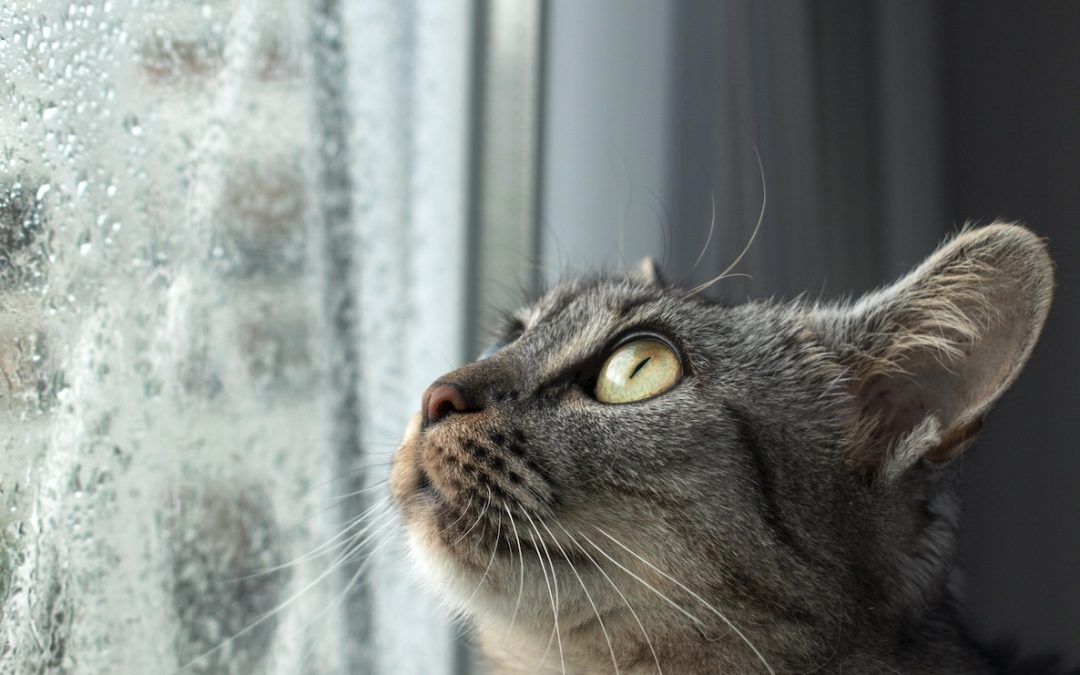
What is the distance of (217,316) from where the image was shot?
1.32 m

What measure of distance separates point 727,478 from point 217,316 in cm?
75

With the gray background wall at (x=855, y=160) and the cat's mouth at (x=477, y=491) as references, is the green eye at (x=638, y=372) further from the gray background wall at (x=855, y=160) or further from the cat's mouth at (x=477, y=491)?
the gray background wall at (x=855, y=160)

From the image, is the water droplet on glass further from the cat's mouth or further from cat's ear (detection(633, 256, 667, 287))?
cat's ear (detection(633, 256, 667, 287))

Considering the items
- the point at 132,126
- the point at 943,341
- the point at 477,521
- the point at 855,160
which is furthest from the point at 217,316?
the point at 855,160

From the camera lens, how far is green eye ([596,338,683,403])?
3.32ft

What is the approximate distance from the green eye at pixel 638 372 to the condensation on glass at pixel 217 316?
333 mm

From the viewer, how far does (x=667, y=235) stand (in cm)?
154

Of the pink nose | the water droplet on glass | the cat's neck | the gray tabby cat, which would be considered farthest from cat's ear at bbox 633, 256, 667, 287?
the water droplet on glass

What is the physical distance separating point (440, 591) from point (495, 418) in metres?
0.19

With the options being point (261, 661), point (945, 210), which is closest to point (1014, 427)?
point (945, 210)

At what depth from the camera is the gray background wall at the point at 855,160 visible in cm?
151

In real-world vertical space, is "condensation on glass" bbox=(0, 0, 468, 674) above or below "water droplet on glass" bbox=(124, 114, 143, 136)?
below

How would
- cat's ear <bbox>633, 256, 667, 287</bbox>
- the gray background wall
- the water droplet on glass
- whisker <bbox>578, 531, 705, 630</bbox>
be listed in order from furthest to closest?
the gray background wall
cat's ear <bbox>633, 256, 667, 287</bbox>
the water droplet on glass
whisker <bbox>578, 531, 705, 630</bbox>

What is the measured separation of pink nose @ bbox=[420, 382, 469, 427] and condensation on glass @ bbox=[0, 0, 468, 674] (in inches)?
9.0
